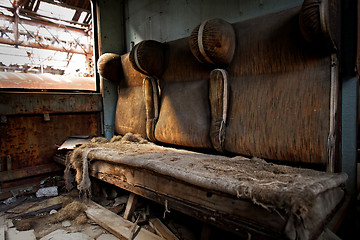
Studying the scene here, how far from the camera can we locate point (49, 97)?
2359 mm

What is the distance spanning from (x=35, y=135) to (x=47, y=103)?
13.7 inches

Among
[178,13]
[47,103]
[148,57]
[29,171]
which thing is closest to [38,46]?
[47,103]

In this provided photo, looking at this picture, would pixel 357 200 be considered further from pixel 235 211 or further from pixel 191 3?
pixel 191 3

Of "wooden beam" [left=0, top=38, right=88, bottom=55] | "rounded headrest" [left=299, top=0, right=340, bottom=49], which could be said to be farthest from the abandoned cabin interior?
"wooden beam" [left=0, top=38, right=88, bottom=55]

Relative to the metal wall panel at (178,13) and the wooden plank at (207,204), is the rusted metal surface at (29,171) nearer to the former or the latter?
the wooden plank at (207,204)

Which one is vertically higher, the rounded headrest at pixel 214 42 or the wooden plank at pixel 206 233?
the rounded headrest at pixel 214 42

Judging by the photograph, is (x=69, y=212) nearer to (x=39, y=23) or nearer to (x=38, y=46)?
(x=38, y=46)

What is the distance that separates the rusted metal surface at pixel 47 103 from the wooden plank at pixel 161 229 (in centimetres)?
162

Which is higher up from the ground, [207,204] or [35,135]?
[35,135]

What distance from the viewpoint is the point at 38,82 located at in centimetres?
291

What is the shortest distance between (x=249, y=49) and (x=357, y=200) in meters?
1.12

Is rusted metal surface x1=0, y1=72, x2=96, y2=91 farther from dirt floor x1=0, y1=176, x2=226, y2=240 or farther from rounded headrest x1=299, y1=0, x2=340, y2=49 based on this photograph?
rounded headrest x1=299, y1=0, x2=340, y2=49

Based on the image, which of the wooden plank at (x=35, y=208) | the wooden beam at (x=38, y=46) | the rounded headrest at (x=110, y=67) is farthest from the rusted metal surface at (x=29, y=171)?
the wooden beam at (x=38, y=46)

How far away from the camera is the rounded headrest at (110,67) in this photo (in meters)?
2.57
